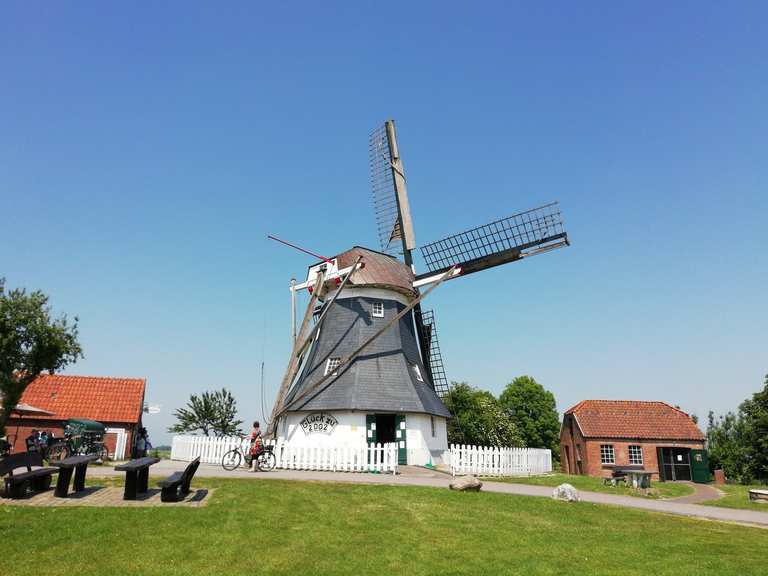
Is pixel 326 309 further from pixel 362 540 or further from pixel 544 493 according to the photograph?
pixel 362 540

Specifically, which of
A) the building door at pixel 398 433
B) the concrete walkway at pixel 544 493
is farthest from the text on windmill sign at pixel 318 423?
the concrete walkway at pixel 544 493

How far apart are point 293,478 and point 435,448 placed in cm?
894

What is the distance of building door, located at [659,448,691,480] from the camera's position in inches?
1323

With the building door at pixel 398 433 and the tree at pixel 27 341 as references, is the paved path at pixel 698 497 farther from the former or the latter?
the tree at pixel 27 341

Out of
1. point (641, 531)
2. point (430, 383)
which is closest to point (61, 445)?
point (430, 383)

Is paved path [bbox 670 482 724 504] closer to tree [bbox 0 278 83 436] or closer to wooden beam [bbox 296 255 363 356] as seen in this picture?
wooden beam [bbox 296 255 363 356]

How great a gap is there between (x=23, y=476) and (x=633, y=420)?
3496cm

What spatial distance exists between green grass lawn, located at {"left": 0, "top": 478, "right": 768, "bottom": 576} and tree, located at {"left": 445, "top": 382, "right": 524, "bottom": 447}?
2715cm

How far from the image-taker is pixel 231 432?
3334 centimetres

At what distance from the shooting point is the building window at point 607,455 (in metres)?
34.5

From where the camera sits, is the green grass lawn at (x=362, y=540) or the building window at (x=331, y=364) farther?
the building window at (x=331, y=364)

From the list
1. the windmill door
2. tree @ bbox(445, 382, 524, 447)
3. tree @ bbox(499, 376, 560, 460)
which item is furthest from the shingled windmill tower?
tree @ bbox(499, 376, 560, 460)

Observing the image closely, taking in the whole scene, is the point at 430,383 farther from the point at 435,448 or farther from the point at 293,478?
the point at 293,478

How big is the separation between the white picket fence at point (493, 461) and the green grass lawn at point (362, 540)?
26.2ft
